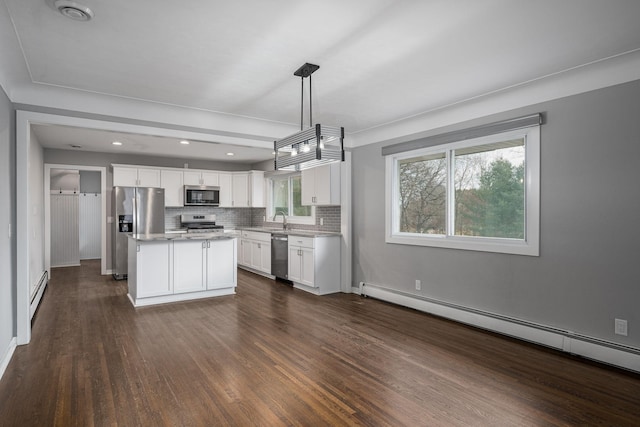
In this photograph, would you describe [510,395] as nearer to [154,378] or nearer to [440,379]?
[440,379]

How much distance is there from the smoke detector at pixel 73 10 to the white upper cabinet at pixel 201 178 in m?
5.63

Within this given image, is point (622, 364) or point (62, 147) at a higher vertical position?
point (62, 147)

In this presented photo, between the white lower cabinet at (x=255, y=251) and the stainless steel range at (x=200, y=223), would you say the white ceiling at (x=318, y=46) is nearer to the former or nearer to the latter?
the white lower cabinet at (x=255, y=251)

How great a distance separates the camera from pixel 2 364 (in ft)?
9.34

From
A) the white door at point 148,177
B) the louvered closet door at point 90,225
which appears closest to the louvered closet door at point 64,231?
the louvered closet door at point 90,225

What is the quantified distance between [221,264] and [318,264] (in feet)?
4.79

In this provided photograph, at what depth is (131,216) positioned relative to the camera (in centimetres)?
684

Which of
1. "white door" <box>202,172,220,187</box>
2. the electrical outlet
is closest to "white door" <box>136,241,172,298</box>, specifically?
"white door" <box>202,172,220,187</box>

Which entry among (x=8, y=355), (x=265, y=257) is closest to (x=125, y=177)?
(x=265, y=257)

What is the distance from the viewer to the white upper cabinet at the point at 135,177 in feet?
22.9

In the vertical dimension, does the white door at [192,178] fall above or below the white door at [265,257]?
above

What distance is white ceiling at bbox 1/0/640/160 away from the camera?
218 cm

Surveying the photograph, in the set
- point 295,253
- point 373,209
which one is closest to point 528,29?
point 373,209

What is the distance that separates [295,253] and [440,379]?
3520mm
